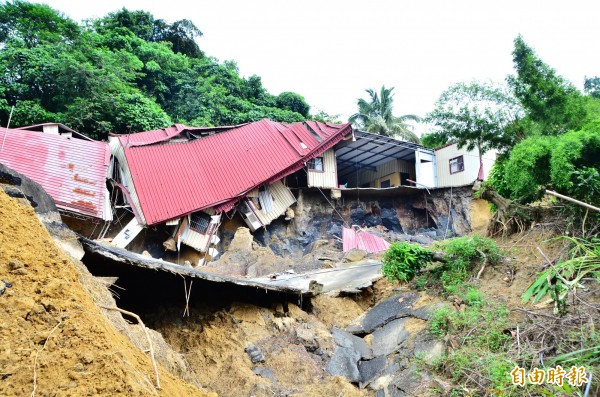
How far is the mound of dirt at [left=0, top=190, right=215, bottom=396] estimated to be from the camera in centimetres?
253

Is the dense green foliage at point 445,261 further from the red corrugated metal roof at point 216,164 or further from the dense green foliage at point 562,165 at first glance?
the red corrugated metal roof at point 216,164

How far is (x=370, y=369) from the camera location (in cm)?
704

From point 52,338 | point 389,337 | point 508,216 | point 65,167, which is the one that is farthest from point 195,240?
point 52,338

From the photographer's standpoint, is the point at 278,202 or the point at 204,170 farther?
the point at 278,202

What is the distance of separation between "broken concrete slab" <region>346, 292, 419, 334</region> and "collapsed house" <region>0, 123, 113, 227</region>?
972 centimetres

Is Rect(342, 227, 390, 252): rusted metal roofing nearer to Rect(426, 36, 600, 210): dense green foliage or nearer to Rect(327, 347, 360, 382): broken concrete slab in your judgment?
Rect(426, 36, 600, 210): dense green foliage

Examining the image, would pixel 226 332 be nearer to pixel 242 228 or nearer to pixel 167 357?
pixel 167 357

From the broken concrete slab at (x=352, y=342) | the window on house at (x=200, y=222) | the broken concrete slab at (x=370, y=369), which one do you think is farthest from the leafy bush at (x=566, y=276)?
the window on house at (x=200, y=222)

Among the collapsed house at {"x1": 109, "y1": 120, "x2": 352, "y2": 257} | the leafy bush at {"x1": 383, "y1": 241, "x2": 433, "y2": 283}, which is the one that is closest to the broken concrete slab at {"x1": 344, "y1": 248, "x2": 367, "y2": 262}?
the leafy bush at {"x1": 383, "y1": 241, "x2": 433, "y2": 283}

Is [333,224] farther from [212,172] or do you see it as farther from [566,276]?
[566,276]

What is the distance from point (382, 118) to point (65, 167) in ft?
87.2

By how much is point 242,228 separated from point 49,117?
11.9m

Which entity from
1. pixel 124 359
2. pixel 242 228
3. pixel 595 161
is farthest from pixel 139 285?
pixel 242 228

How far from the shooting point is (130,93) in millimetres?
24203
